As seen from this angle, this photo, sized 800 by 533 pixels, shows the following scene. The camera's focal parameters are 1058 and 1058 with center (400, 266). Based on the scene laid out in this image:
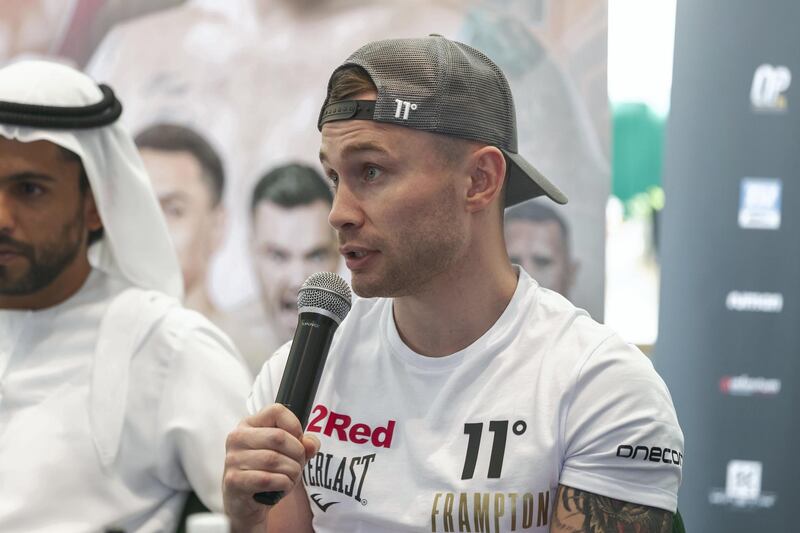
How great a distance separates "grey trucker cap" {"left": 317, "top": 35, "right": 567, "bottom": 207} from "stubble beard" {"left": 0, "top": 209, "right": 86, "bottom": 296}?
1.00 metres

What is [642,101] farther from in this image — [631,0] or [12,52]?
[12,52]

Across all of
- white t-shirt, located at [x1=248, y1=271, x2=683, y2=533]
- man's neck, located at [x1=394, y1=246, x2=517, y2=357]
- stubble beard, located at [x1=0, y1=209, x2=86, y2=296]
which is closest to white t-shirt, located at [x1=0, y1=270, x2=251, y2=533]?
stubble beard, located at [x1=0, y1=209, x2=86, y2=296]

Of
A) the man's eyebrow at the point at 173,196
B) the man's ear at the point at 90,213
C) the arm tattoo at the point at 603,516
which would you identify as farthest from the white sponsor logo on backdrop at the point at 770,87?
the arm tattoo at the point at 603,516

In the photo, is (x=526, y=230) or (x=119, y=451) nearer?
(x=119, y=451)

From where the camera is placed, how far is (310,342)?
5.73 feet

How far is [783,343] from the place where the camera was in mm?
4207

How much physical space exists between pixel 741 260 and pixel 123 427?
Result: 2.66 metres

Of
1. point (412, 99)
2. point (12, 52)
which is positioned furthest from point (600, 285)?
point (12, 52)

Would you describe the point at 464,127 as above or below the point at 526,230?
above

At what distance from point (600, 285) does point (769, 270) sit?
759 millimetres

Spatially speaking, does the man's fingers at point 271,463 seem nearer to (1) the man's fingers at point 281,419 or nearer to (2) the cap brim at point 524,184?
(1) the man's fingers at point 281,419

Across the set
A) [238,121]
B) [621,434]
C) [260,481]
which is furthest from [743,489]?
[260,481]

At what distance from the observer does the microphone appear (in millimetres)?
1684

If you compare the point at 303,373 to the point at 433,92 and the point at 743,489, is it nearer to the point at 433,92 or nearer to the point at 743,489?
the point at 433,92
